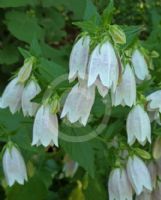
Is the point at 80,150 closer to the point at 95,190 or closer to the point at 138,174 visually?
the point at 138,174

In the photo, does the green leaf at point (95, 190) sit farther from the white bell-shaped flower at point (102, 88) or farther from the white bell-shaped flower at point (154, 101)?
the white bell-shaped flower at point (102, 88)

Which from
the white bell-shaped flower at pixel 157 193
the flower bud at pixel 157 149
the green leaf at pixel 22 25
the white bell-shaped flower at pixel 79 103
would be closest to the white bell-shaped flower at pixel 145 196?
the white bell-shaped flower at pixel 157 193

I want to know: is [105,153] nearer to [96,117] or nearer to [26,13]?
[96,117]

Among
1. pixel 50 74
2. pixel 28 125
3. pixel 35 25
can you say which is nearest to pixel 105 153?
pixel 28 125

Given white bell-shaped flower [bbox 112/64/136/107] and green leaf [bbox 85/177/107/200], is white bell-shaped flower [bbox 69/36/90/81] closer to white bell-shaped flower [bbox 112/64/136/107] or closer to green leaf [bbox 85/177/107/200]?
white bell-shaped flower [bbox 112/64/136/107]

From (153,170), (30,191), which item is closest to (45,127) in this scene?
(153,170)
